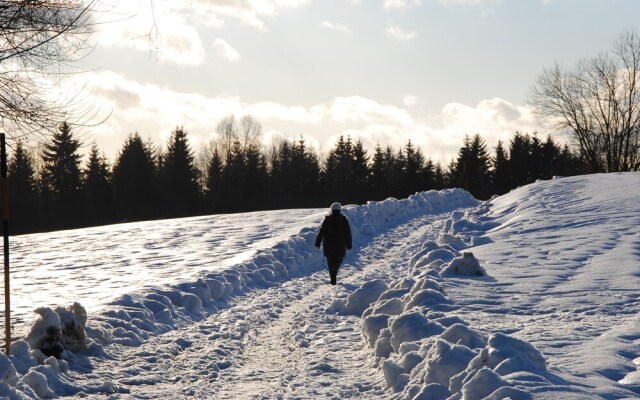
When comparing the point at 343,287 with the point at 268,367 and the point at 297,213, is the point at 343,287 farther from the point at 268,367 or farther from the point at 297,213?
the point at 297,213

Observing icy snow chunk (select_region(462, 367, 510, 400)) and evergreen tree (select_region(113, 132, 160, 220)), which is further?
evergreen tree (select_region(113, 132, 160, 220))

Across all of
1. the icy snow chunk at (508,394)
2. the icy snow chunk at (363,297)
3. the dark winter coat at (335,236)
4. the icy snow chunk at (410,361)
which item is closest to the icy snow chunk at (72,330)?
the icy snow chunk at (410,361)

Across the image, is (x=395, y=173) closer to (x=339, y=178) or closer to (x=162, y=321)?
(x=339, y=178)

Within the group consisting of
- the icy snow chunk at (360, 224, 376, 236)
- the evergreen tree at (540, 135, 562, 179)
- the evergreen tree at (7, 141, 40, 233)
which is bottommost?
the icy snow chunk at (360, 224, 376, 236)

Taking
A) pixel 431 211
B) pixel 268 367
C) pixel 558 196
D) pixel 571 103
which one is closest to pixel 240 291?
pixel 268 367

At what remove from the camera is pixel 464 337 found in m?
6.92

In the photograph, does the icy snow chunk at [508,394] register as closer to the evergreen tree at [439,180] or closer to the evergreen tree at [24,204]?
the evergreen tree at [24,204]

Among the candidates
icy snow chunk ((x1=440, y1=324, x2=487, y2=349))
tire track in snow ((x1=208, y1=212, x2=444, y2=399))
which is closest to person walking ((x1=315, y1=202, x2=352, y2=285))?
tire track in snow ((x1=208, y1=212, x2=444, y2=399))

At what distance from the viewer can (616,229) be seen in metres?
18.0

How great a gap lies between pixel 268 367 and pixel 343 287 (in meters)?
6.23

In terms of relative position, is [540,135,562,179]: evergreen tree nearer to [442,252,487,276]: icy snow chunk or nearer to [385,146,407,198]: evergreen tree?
[385,146,407,198]: evergreen tree

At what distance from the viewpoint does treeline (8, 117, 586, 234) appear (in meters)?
64.8

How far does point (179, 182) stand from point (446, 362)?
215ft

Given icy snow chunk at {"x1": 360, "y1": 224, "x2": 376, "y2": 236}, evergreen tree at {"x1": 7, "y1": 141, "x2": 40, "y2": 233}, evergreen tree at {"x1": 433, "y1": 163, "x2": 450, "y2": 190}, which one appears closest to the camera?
icy snow chunk at {"x1": 360, "y1": 224, "x2": 376, "y2": 236}
